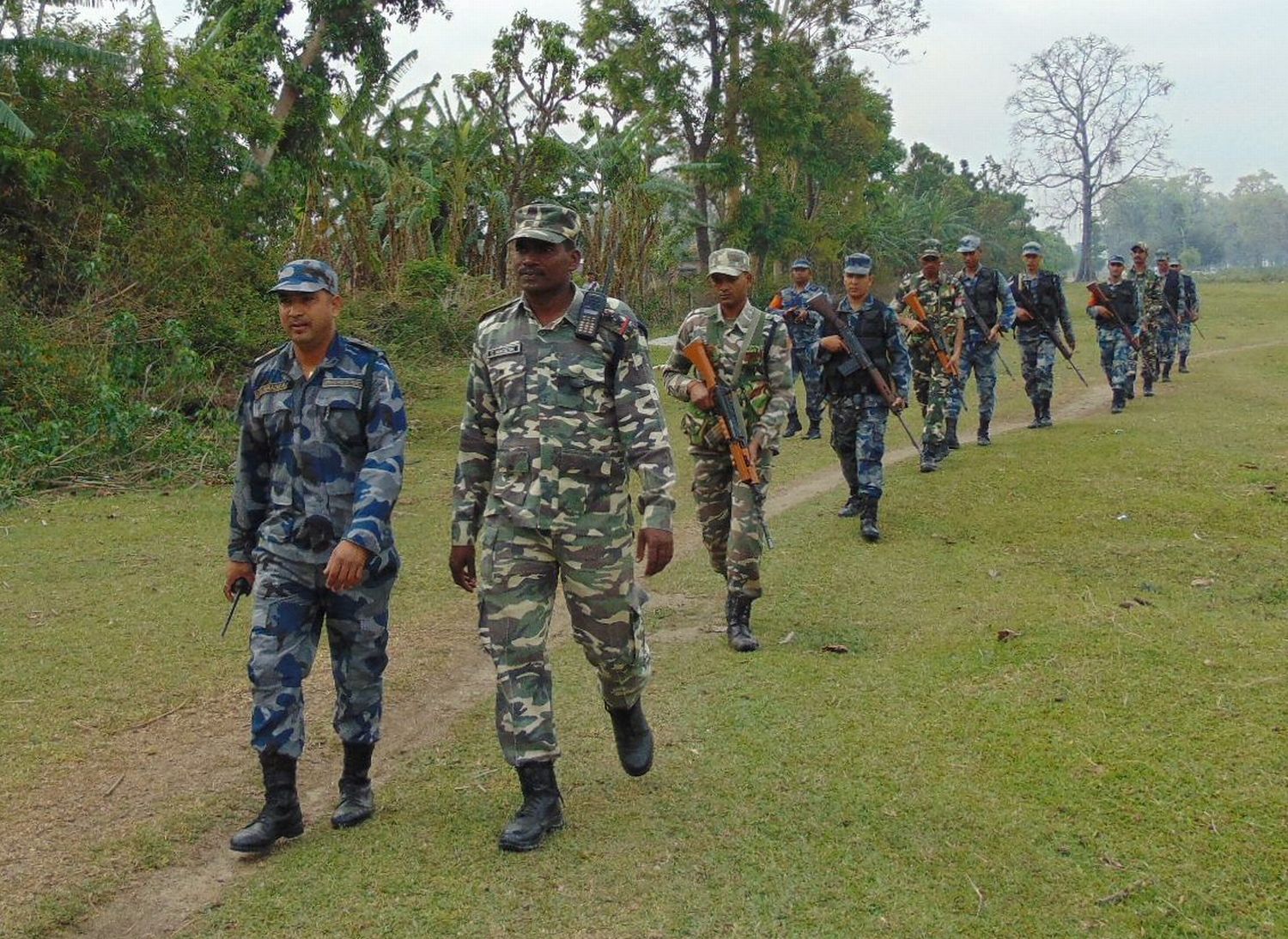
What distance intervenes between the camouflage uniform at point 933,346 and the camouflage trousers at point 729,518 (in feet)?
17.6

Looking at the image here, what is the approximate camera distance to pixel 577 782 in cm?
449

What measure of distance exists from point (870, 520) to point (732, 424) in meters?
2.90

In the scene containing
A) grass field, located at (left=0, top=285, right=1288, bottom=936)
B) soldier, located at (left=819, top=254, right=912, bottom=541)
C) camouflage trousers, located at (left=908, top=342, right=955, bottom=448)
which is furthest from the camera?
camouflage trousers, located at (left=908, top=342, right=955, bottom=448)

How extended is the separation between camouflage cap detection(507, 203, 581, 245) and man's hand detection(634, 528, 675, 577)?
1039mm

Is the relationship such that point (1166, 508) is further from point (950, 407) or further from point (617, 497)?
point (617, 497)

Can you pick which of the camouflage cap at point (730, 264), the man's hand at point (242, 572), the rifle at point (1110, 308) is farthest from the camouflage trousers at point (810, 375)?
the man's hand at point (242, 572)

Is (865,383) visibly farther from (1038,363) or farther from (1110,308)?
(1110,308)

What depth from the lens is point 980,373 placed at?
1275 centimetres

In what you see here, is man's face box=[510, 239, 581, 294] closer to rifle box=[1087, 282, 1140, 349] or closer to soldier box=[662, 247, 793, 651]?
soldier box=[662, 247, 793, 651]

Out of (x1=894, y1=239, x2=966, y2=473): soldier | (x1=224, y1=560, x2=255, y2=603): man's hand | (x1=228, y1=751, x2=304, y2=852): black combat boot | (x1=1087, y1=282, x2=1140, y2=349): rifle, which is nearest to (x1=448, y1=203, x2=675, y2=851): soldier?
(x1=228, y1=751, x2=304, y2=852): black combat boot

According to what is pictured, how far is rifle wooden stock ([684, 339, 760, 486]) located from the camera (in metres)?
6.11

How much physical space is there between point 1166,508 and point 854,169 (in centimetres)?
2762

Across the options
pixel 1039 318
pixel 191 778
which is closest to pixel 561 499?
pixel 191 778

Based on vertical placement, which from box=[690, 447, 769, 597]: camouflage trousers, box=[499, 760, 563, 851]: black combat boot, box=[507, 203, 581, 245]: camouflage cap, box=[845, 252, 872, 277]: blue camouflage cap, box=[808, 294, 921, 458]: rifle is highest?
box=[507, 203, 581, 245]: camouflage cap
